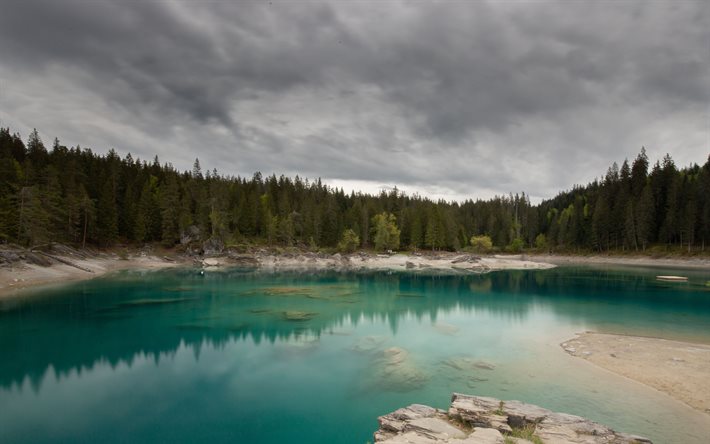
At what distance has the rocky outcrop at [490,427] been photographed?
364 inches

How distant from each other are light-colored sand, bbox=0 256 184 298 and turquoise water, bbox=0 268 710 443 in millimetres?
5590

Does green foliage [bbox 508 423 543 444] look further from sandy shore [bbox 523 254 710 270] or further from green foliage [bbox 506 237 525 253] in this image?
green foliage [bbox 506 237 525 253]

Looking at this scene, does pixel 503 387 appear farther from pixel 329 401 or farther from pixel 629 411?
pixel 329 401

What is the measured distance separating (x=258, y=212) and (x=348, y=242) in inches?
A: 1101

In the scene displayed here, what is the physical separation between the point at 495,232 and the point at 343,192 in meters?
60.2

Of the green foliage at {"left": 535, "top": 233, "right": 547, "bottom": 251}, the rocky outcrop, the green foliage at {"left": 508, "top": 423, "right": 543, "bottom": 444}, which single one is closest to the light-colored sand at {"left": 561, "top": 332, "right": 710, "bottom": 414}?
the rocky outcrop

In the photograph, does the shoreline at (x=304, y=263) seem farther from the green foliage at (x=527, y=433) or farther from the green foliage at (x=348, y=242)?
the green foliage at (x=527, y=433)

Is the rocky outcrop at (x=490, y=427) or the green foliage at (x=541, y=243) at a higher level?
the green foliage at (x=541, y=243)

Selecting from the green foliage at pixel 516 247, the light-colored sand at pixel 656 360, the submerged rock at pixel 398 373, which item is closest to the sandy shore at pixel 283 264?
the green foliage at pixel 516 247

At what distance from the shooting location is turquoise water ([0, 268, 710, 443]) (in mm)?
13219

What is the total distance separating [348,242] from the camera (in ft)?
348

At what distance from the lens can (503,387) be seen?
16172 mm

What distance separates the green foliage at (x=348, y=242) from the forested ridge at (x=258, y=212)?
44 centimetres

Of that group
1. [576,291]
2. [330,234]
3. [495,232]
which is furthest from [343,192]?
[576,291]
